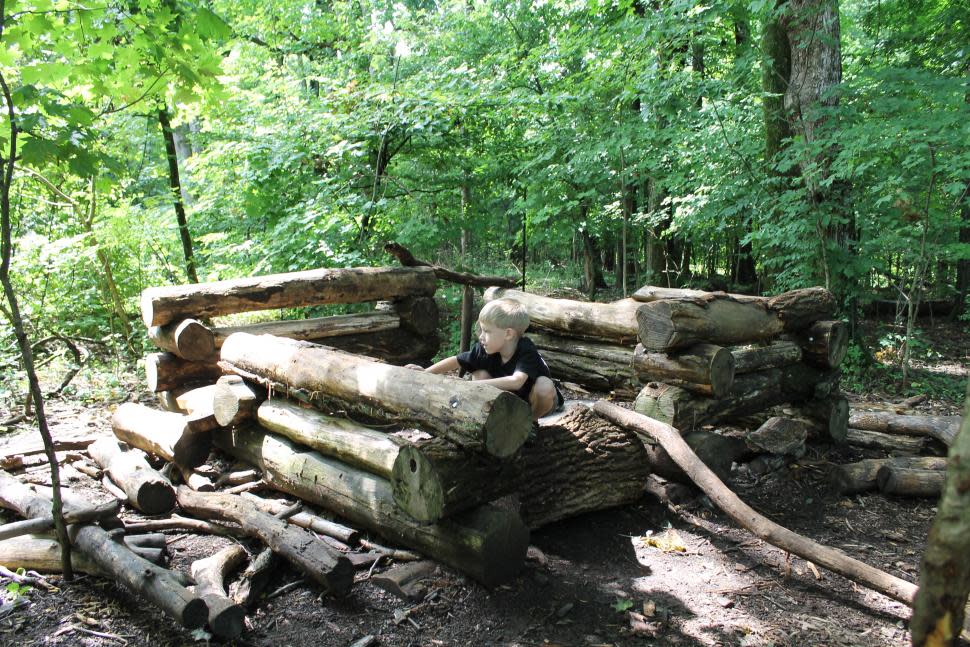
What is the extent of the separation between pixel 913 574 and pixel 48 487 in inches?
232

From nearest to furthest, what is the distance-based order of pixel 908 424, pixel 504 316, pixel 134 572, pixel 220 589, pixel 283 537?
pixel 134 572 → pixel 220 589 → pixel 283 537 → pixel 504 316 → pixel 908 424

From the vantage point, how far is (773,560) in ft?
12.6

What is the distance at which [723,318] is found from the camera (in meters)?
4.99

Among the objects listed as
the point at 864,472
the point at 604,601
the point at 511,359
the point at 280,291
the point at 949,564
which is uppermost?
the point at 280,291

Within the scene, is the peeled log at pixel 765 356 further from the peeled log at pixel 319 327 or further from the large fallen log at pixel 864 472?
the peeled log at pixel 319 327

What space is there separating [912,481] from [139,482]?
568 centimetres

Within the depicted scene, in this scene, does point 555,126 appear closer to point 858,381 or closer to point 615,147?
point 615,147

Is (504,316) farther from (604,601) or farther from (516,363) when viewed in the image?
(604,601)

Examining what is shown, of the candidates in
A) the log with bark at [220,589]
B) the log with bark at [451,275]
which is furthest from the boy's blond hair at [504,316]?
the log with bark at [451,275]

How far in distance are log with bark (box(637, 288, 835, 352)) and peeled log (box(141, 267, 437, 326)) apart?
315cm

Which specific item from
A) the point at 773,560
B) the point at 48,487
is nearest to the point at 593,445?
the point at 773,560

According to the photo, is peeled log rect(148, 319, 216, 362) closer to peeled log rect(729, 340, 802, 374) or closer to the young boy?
the young boy

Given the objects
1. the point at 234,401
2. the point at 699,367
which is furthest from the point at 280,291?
the point at 699,367

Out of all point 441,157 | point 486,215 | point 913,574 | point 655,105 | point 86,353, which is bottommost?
point 913,574
